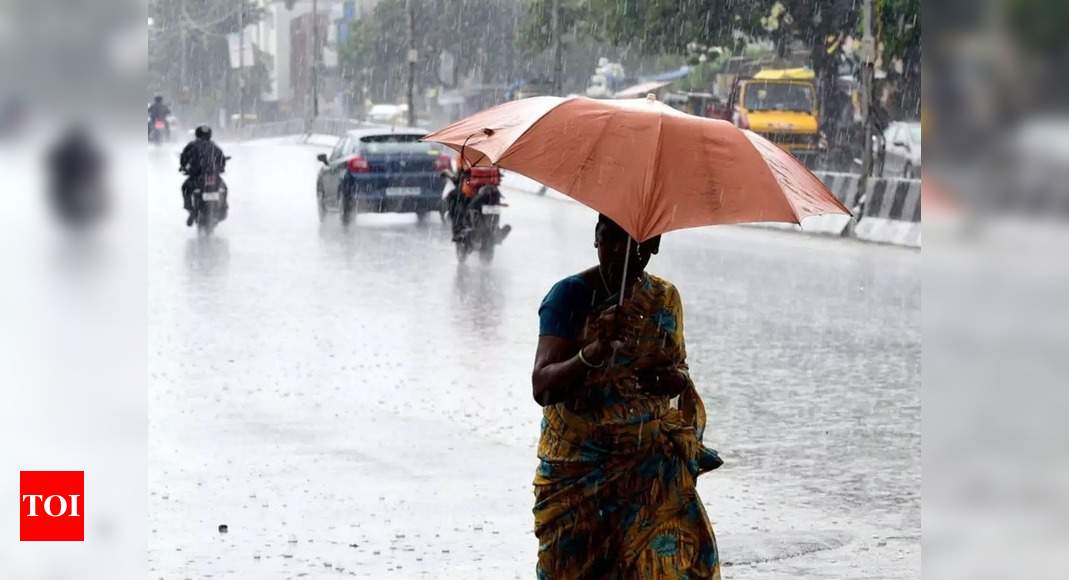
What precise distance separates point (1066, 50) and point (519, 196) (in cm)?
3000

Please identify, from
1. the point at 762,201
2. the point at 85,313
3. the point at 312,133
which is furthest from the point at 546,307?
the point at 312,133

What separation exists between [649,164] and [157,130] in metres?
52.6

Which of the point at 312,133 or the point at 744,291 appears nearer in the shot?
the point at 744,291

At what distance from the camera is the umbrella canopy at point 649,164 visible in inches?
152

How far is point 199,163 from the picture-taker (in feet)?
74.9

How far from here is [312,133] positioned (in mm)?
62875

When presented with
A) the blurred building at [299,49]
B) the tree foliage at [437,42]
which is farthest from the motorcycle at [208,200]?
the blurred building at [299,49]

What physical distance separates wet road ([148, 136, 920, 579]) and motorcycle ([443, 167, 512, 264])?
260 millimetres

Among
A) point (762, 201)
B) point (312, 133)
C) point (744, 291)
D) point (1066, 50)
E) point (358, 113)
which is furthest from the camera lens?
point (358, 113)

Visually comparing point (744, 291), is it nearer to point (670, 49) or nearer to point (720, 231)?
point (720, 231)

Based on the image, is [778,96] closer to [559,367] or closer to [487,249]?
[487,249]

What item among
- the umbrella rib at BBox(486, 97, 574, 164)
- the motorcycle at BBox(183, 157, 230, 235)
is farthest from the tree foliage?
the umbrella rib at BBox(486, 97, 574, 164)

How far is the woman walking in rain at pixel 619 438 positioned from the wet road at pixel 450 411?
86.9 inches

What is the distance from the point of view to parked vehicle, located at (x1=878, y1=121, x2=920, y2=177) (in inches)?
1342
